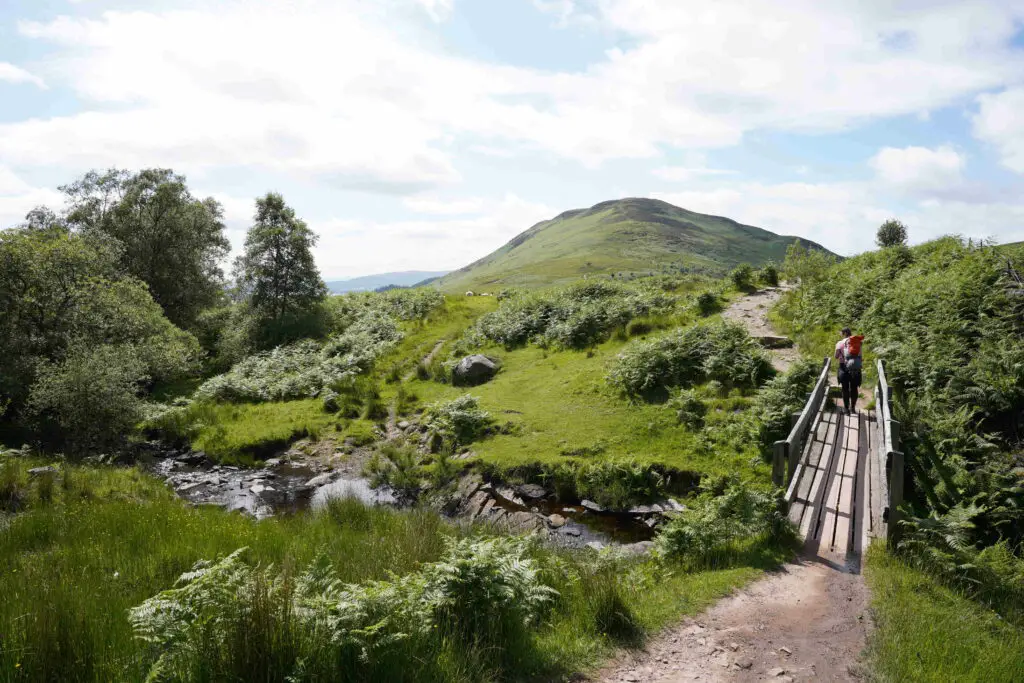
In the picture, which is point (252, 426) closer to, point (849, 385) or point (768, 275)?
point (849, 385)

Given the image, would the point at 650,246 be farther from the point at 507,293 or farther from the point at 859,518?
the point at 859,518

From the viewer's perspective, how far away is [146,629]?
14.8ft

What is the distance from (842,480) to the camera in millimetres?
11320

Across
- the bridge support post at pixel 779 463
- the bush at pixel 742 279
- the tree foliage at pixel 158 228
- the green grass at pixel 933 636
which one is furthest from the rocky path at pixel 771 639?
the tree foliage at pixel 158 228

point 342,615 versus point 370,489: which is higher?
point 342,615

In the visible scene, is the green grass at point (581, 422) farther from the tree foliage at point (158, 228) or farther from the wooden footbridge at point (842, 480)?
the tree foliage at point (158, 228)

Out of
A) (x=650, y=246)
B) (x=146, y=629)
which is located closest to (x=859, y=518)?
(x=146, y=629)

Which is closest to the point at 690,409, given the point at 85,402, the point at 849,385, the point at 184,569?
the point at 849,385

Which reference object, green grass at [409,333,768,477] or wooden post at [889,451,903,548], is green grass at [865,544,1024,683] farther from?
green grass at [409,333,768,477]

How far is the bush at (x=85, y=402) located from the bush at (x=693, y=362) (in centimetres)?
1722

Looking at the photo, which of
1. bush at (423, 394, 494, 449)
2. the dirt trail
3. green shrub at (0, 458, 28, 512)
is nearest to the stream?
bush at (423, 394, 494, 449)

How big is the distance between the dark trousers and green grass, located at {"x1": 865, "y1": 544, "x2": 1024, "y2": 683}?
779cm

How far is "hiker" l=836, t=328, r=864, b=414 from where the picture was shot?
48.6 ft

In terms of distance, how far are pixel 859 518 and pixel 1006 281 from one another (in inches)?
358
